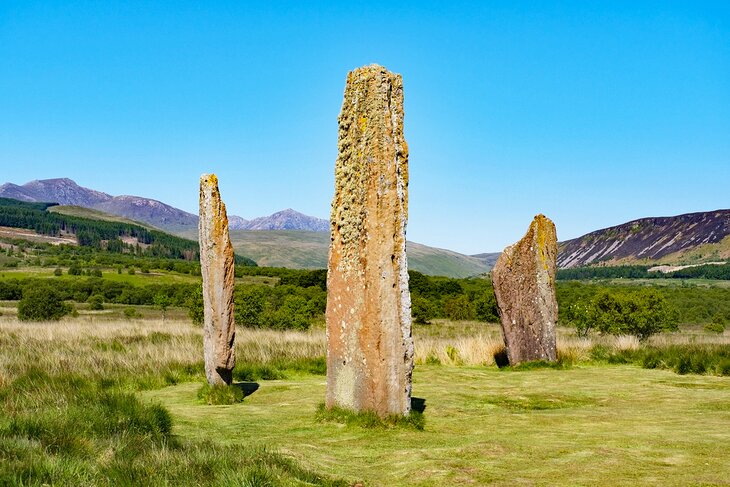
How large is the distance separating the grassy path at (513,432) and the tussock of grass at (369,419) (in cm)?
14

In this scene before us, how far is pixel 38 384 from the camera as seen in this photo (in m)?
9.72

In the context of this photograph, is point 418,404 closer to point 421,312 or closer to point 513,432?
point 513,432

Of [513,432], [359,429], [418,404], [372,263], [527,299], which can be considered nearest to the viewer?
[513,432]

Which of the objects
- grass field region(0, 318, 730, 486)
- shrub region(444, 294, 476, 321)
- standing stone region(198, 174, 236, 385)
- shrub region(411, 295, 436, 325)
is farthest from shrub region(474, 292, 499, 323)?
standing stone region(198, 174, 236, 385)

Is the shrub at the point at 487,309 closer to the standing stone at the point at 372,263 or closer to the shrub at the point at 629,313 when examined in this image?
the shrub at the point at 629,313

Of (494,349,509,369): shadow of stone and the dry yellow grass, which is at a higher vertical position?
the dry yellow grass

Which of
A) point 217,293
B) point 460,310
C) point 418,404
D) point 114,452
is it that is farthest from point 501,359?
point 460,310

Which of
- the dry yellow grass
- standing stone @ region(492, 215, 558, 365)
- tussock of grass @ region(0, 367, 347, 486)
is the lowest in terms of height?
the dry yellow grass

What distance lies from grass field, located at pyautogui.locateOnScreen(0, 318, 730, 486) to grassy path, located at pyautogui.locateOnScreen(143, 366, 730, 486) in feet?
0.07

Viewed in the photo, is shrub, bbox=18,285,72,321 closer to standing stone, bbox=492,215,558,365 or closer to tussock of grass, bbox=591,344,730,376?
standing stone, bbox=492,215,558,365

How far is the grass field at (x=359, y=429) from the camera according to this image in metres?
5.07

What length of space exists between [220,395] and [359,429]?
3.23 m

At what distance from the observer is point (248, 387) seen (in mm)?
11711

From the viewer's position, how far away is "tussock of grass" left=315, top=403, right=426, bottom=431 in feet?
25.3
